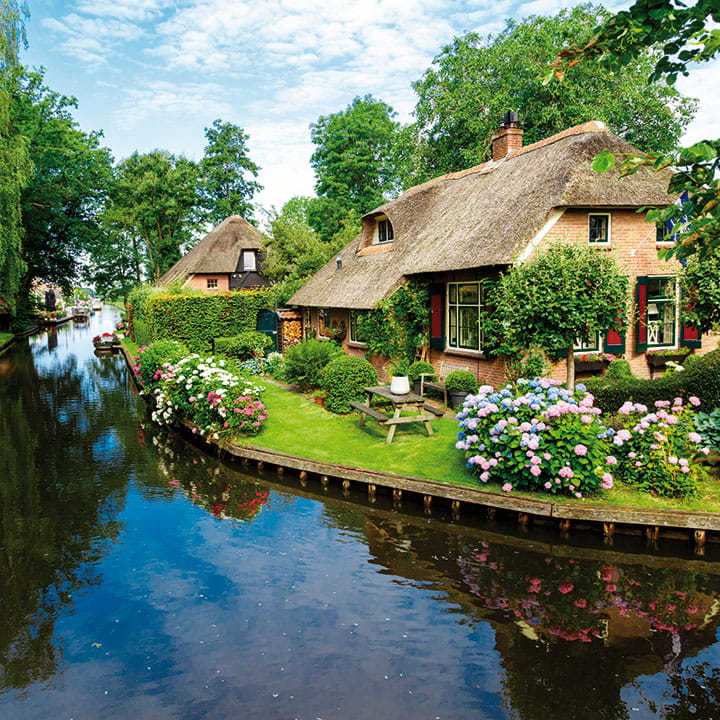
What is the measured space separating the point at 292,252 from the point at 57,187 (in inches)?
923

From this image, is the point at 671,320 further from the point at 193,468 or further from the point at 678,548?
the point at 193,468

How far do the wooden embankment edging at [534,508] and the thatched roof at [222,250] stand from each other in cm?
3374

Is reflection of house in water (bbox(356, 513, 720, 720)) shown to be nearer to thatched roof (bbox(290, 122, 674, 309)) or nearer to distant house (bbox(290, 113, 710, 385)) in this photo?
distant house (bbox(290, 113, 710, 385))

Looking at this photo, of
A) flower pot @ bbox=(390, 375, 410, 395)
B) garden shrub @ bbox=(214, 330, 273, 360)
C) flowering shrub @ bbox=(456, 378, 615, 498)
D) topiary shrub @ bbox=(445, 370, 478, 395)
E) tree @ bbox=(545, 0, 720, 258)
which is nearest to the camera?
tree @ bbox=(545, 0, 720, 258)

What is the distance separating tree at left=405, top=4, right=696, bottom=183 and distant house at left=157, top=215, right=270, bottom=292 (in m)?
17.2

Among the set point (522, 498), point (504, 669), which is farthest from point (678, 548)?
point (504, 669)

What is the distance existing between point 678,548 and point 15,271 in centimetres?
3169

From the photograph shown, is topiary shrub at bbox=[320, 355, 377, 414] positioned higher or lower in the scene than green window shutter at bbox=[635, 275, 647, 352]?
lower

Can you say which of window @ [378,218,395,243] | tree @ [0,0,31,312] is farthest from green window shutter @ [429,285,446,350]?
tree @ [0,0,31,312]

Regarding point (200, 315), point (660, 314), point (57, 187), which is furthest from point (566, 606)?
point (57, 187)

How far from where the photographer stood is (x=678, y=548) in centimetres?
821

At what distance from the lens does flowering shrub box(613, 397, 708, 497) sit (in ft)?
28.9

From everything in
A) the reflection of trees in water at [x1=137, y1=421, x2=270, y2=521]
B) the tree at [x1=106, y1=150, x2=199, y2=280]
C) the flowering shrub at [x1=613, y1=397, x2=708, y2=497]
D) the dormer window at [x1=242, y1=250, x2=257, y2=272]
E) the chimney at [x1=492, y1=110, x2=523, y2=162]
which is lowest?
the reflection of trees in water at [x1=137, y1=421, x2=270, y2=521]

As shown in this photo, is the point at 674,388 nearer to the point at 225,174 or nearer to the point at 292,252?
the point at 292,252
